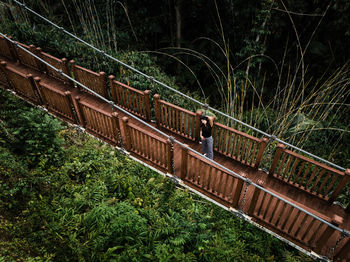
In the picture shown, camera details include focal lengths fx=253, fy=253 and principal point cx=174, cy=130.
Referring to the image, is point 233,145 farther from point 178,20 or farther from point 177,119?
point 178,20

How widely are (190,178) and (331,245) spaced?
2519 millimetres

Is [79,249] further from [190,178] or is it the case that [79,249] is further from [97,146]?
[97,146]

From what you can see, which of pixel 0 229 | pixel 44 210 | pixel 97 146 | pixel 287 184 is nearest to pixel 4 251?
pixel 0 229

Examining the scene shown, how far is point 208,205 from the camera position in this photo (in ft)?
18.8

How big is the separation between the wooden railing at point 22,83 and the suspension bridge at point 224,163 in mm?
23

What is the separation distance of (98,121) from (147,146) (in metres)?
1.21

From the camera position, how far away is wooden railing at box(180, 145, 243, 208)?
14.1 ft

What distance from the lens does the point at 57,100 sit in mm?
5520

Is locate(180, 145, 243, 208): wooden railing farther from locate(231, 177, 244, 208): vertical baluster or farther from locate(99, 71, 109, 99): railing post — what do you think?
locate(99, 71, 109, 99): railing post

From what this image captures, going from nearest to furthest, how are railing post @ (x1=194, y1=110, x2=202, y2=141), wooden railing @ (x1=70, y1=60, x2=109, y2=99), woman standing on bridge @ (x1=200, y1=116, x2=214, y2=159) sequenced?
woman standing on bridge @ (x1=200, y1=116, x2=214, y2=159) → railing post @ (x1=194, y1=110, x2=202, y2=141) → wooden railing @ (x1=70, y1=60, x2=109, y2=99)

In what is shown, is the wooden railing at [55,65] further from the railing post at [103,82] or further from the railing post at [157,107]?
the railing post at [157,107]

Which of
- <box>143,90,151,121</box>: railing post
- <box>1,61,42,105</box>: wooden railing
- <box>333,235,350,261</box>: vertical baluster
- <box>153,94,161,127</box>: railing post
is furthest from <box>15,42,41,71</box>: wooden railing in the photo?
<box>333,235,350,261</box>: vertical baluster

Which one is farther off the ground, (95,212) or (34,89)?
(34,89)

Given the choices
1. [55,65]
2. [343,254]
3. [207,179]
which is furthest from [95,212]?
[55,65]
